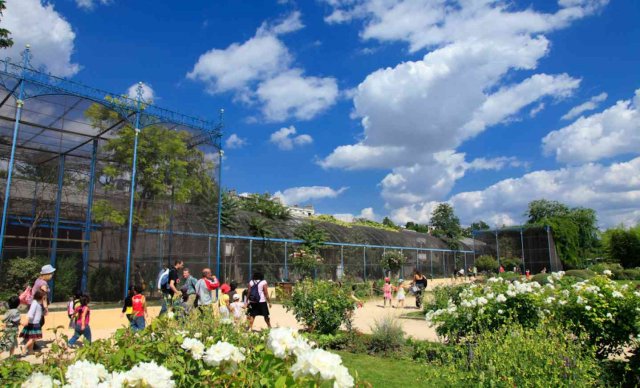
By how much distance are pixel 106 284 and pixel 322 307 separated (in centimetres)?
979

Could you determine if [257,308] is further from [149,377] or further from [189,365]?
[149,377]

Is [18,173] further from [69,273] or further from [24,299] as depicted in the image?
[24,299]

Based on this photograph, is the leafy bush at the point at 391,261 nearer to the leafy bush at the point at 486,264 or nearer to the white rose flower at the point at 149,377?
the leafy bush at the point at 486,264

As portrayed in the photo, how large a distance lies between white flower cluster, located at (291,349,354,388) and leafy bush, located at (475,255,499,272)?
134ft

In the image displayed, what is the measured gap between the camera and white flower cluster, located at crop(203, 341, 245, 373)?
1957 millimetres

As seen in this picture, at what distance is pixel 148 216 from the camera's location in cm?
1603

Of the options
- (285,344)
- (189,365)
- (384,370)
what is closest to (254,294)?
(384,370)

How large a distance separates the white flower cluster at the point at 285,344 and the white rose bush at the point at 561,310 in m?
3.44

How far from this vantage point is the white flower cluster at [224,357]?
6.42 feet

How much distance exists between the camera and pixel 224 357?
1974 mm

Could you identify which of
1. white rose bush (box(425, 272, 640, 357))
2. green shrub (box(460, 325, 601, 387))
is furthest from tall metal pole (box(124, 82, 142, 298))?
green shrub (box(460, 325, 601, 387))

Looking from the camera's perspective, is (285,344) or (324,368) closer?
(324,368)

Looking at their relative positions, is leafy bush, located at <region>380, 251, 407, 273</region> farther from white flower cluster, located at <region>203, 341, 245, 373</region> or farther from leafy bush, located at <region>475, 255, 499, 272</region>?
white flower cluster, located at <region>203, 341, 245, 373</region>

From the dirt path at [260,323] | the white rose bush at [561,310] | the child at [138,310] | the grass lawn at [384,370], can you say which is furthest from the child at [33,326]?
the white rose bush at [561,310]
